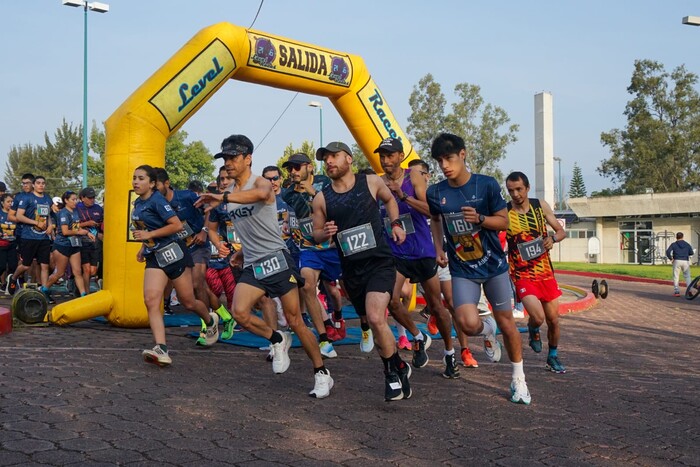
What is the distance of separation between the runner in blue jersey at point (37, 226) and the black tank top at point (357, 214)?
9817 mm

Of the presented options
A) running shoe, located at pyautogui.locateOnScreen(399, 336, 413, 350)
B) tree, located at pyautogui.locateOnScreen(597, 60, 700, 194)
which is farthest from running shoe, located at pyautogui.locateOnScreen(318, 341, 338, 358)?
tree, located at pyautogui.locateOnScreen(597, 60, 700, 194)

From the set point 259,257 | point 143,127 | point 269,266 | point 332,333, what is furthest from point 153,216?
point 143,127

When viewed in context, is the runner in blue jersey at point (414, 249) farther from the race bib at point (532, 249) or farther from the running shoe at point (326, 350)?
the running shoe at point (326, 350)

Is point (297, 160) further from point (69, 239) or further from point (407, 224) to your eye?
point (69, 239)

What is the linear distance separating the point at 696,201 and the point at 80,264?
41101 millimetres

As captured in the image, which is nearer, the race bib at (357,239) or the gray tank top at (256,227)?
the race bib at (357,239)

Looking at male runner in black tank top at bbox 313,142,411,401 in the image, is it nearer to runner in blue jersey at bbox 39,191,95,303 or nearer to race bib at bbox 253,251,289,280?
race bib at bbox 253,251,289,280

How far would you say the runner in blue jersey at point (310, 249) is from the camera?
8.19m

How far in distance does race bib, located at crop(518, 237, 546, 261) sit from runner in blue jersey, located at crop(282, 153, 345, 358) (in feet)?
7.17

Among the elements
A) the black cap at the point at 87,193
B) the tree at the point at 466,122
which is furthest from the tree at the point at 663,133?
the black cap at the point at 87,193

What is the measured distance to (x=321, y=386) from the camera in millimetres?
6000

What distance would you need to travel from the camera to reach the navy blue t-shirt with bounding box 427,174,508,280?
6.21m

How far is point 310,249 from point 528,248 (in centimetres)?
274

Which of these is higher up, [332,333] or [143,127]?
[143,127]
